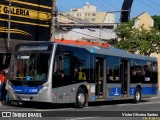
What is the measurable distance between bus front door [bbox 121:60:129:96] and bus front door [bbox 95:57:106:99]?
2550 millimetres

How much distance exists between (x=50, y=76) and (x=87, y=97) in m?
3.24

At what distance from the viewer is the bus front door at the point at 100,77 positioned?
22.2 meters

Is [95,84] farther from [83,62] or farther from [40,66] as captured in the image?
[40,66]

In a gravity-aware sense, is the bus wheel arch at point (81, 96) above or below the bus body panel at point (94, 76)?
below

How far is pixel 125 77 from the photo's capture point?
2538 centimetres

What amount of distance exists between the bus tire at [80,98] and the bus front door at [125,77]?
4681 mm

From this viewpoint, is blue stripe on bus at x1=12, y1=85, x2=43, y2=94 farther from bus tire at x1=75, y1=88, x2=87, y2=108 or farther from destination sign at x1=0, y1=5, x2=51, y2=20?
destination sign at x1=0, y1=5, x2=51, y2=20

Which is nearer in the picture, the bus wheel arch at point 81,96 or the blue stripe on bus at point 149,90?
the bus wheel arch at point 81,96

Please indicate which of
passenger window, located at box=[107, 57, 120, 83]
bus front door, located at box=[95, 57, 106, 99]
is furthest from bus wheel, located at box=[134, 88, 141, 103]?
bus front door, located at box=[95, 57, 106, 99]

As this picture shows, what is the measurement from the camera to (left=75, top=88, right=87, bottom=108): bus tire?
20.3 metres

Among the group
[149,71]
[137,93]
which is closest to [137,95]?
[137,93]

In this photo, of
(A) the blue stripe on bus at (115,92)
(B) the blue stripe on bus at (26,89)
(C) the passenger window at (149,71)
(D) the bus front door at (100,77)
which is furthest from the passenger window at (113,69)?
(B) the blue stripe on bus at (26,89)

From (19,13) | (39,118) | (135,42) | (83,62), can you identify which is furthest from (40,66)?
(135,42)

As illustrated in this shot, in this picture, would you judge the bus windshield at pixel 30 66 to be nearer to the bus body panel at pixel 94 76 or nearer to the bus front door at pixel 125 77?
the bus body panel at pixel 94 76
